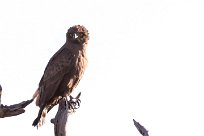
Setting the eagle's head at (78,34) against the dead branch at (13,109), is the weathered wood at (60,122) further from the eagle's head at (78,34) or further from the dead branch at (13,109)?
the eagle's head at (78,34)

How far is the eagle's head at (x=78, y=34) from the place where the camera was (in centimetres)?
1362

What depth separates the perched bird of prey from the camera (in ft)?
43.0

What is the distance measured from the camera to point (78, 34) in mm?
13688

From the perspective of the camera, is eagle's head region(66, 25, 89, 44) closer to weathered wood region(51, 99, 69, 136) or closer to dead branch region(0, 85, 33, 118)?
weathered wood region(51, 99, 69, 136)

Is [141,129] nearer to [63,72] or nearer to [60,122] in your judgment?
[60,122]

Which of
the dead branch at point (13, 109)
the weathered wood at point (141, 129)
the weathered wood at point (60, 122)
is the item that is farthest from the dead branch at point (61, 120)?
the weathered wood at point (141, 129)

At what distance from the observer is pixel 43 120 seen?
40.6 feet

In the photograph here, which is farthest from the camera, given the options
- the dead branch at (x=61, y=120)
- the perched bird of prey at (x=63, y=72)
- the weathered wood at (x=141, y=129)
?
the perched bird of prey at (x=63, y=72)

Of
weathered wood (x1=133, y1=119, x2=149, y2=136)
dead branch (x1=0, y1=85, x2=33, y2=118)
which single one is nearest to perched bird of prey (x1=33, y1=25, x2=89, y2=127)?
dead branch (x1=0, y1=85, x2=33, y2=118)

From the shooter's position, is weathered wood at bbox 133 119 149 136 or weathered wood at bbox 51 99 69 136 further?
weathered wood at bbox 51 99 69 136

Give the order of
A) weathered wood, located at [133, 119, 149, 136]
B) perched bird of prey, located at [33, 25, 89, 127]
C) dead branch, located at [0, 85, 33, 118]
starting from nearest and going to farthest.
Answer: weathered wood, located at [133, 119, 149, 136] < dead branch, located at [0, 85, 33, 118] < perched bird of prey, located at [33, 25, 89, 127]

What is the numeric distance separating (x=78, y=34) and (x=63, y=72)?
88 cm

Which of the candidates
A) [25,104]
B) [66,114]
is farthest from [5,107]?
[66,114]

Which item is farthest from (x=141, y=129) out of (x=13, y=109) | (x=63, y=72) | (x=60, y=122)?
(x=63, y=72)
